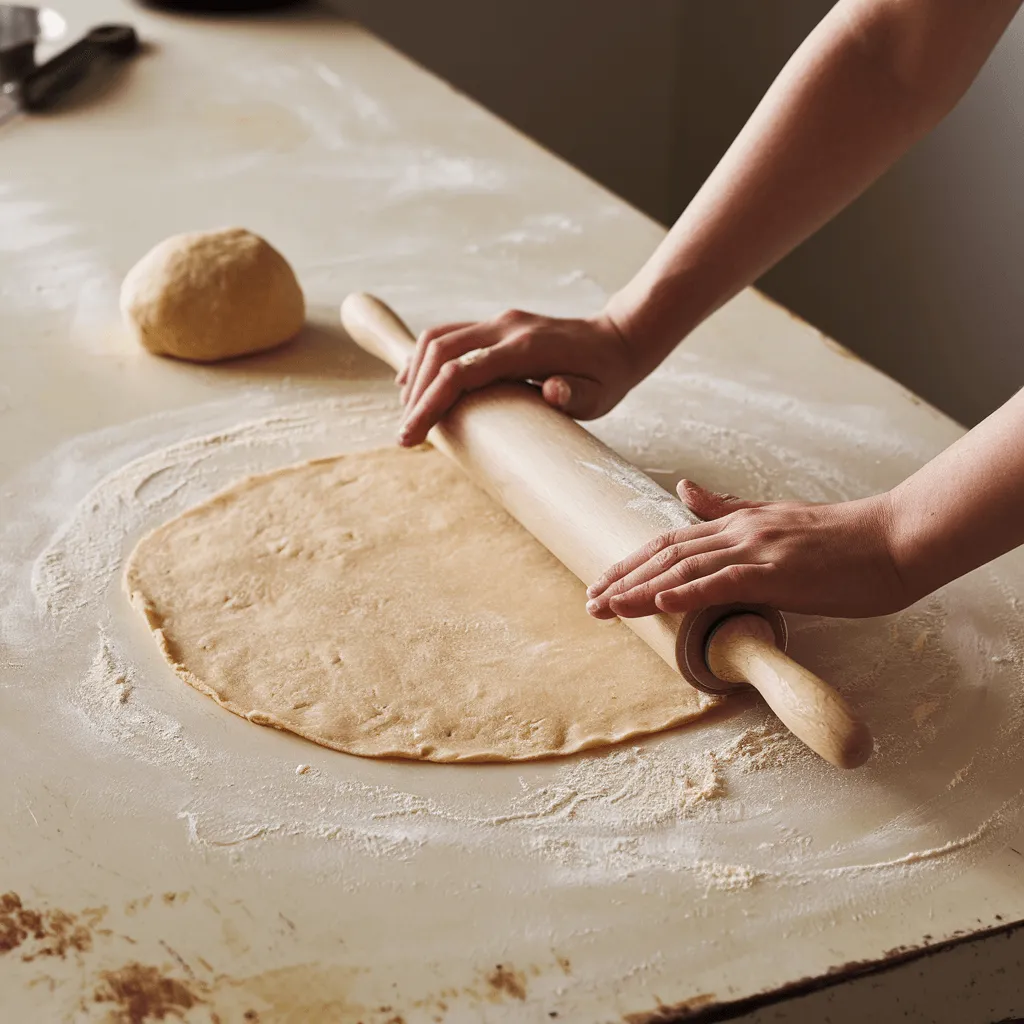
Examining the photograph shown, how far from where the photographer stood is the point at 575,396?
64.1 inches

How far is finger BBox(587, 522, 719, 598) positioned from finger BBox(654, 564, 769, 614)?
0.07 meters

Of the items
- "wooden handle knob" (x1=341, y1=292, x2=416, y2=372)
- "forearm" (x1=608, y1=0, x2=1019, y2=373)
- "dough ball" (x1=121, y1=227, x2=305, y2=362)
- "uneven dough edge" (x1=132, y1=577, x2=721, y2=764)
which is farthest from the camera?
"dough ball" (x1=121, y1=227, x2=305, y2=362)

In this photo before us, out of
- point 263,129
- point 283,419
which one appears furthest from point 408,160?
point 283,419

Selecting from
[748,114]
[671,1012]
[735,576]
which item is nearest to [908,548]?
[735,576]

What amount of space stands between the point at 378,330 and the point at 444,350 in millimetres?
223

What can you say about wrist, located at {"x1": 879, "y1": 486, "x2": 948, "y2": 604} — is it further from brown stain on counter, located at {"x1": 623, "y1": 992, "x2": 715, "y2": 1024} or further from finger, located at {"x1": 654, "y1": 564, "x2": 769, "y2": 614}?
brown stain on counter, located at {"x1": 623, "y1": 992, "x2": 715, "y2": 1024}

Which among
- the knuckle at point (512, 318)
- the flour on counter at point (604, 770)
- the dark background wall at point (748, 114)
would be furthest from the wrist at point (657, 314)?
the dark background wall at point (748, 114)

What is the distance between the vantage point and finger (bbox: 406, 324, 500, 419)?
1.63 m

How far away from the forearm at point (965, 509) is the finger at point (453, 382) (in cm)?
60

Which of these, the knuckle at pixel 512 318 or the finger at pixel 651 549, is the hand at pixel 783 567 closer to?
the finger at pixel 651 549

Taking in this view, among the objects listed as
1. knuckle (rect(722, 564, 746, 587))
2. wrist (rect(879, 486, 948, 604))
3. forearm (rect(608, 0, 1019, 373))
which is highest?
forearm (rect(608, 0, 1019, 373))

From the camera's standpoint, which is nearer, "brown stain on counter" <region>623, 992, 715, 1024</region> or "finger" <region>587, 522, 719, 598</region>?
"brown stain on counter" <region>623, 992, 715, 1024</region>

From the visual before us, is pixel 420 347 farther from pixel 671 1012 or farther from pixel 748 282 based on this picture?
pixel 671 1012

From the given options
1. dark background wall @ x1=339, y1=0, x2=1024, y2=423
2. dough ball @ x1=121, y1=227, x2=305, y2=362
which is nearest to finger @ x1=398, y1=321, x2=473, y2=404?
dough ball @ x1=121, y1=227, x2=305, y2=362
